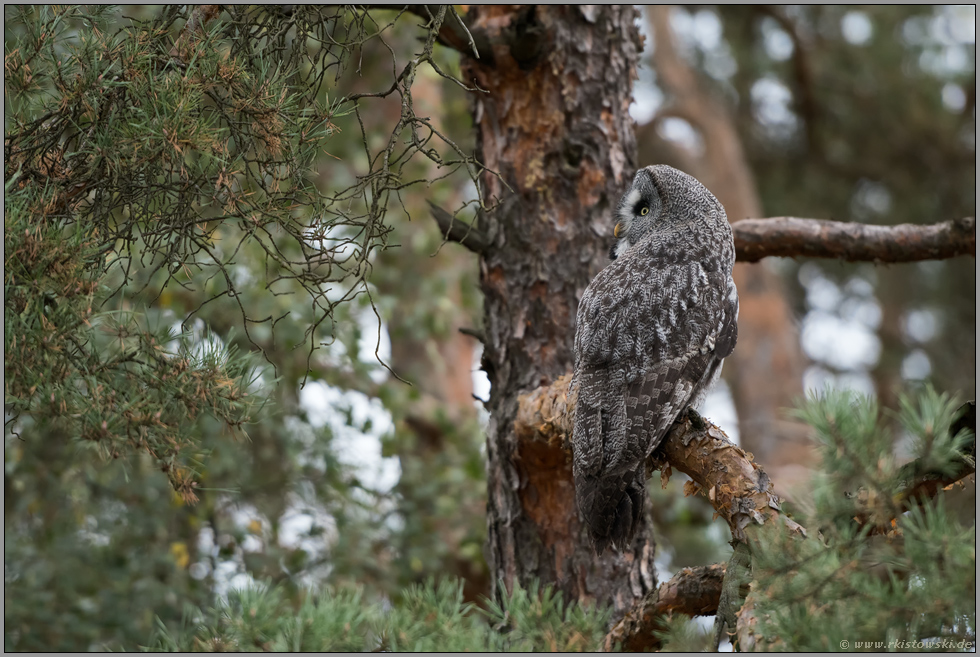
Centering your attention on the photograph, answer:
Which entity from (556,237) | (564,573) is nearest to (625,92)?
(556,237)

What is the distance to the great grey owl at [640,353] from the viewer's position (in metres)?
2.47

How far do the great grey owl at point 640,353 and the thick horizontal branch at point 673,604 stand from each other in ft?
0.76

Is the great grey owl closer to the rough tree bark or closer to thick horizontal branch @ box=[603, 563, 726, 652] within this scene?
thick horizontal branch @ box=[603, 563, 726, 652]

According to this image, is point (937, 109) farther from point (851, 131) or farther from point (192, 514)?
point (192, 514)

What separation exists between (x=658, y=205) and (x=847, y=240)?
0.85 meters

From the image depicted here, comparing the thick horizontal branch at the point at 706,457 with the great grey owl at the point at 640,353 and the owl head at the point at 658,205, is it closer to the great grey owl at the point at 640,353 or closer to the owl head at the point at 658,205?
the great grey owl at the point at 640,353

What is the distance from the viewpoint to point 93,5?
2.21 metres

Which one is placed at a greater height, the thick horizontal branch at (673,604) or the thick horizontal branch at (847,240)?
the thick horizontal branch at (847,240)

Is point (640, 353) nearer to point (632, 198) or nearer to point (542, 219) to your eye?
point (632, 198)

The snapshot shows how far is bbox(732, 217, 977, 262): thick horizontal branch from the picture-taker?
335 centimetres

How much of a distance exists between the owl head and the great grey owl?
0.05m

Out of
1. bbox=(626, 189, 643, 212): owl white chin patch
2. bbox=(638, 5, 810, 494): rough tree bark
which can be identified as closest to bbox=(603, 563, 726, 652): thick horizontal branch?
bbox=(626, 189, 643, 212): owl white chin patch

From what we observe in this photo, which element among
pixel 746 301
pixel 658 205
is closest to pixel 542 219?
pixel 658 205

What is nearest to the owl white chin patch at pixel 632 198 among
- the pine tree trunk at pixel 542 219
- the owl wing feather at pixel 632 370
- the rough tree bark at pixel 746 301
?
the pine tree trunk at pixel 542 219
